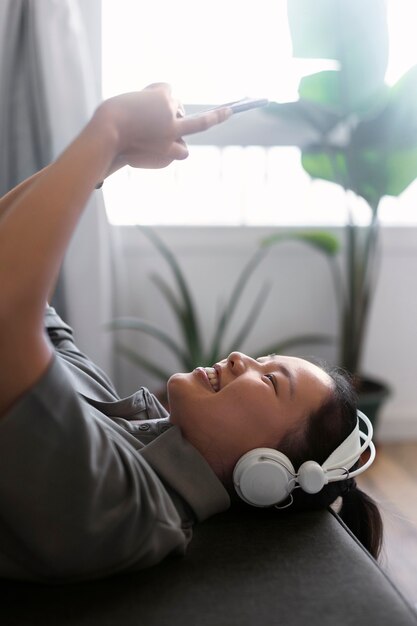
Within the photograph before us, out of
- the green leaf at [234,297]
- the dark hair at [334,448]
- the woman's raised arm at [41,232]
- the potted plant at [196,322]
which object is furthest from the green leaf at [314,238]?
the woman's raised arm at [41,232]

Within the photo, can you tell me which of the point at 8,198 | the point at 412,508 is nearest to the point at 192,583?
the point at 8,198

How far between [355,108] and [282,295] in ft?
2.35

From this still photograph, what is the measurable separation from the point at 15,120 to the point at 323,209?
1.22 meters

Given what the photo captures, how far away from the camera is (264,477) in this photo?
99cm

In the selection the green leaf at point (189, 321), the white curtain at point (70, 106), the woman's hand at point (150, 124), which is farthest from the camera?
Result: the green leaf at point (189, 321)

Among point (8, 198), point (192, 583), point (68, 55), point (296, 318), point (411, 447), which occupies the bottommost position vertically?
point (411, 447)

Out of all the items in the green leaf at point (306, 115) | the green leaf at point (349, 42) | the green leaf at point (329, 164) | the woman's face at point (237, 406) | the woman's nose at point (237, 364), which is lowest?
the woman's face at point (237, 406)

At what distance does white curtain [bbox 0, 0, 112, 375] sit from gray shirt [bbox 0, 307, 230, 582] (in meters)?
1.15

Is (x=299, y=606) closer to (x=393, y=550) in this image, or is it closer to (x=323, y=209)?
(x=393, y=550)

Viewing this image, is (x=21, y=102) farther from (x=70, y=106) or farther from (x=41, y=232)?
(x=41, y=232)

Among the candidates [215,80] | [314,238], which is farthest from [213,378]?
[215,80]

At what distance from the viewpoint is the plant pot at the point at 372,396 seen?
2.35 meters

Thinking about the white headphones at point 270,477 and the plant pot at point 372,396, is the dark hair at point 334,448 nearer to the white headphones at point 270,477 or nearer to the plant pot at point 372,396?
the white headphones at point 270,477

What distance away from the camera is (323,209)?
2.68m
